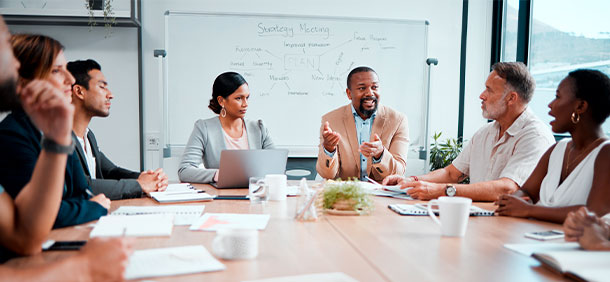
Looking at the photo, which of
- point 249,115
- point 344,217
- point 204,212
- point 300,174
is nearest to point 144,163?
point 249,115

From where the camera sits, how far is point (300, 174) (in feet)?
13.0

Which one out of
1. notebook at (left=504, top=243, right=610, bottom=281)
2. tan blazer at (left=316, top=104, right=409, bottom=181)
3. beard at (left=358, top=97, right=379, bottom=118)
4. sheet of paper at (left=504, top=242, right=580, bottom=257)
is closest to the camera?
notebook at (left=504, top=243, right=610, bottom=281)

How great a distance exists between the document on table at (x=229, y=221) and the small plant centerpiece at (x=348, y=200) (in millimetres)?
231

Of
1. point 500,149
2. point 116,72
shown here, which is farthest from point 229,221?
point 116,72

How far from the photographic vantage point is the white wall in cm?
380

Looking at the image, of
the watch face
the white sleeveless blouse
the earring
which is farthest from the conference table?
the earring

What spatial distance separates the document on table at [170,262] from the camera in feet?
3.18

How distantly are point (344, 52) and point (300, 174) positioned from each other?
1.09m

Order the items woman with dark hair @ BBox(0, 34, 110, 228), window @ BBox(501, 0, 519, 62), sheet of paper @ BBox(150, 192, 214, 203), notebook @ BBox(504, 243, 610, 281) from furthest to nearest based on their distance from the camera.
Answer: window @ BBox(501, 0, 519, 62) < sheet of paper @ BBox(150, 192, 214, 203) < woman with dark hair @ BBox(0, 34, 110, 228) < notebook @ BBox(504, 243, 610, 281)

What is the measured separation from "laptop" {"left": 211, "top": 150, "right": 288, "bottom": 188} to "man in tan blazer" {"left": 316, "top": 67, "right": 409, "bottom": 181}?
2.05 ft

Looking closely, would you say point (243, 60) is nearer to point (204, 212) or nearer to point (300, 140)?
point (300, 140)

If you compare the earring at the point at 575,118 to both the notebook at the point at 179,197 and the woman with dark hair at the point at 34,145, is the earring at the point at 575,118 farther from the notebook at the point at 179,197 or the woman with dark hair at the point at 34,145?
the woman with dark hair at the point at 34,145

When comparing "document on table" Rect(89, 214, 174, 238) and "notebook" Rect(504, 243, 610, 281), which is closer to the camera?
"notebook" Rect(504, 243, 610, 281)

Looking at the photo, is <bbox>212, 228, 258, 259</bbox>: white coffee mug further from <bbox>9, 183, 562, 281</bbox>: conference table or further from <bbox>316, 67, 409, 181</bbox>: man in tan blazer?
<bbox>316, 67, 409, 181</bbox>: man in tan blazer
